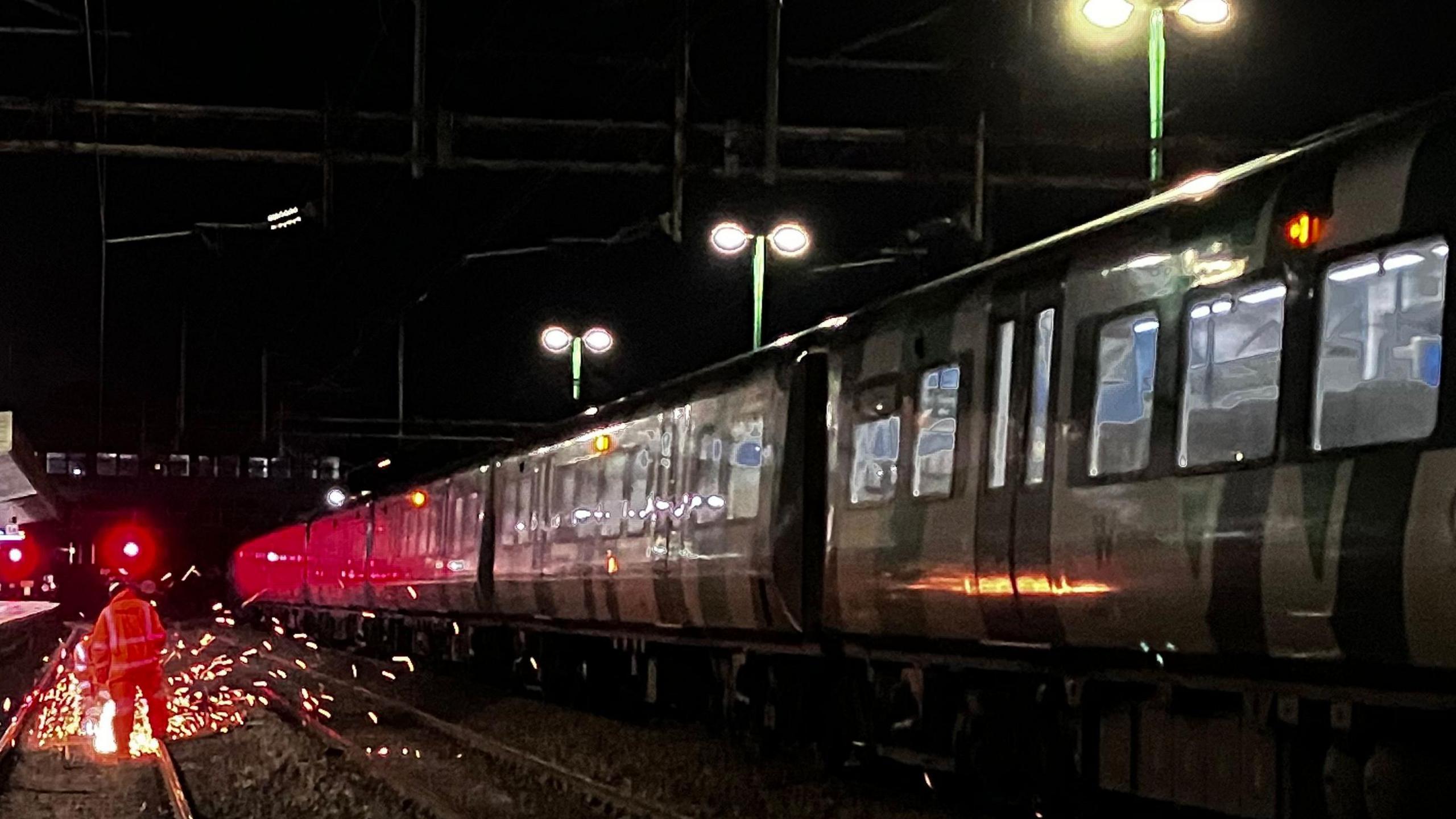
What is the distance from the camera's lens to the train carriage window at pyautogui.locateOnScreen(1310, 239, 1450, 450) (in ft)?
22.1

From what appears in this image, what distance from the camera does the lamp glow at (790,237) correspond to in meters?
19.3

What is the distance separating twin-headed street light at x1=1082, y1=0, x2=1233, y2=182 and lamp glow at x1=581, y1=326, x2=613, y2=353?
43.9 feet

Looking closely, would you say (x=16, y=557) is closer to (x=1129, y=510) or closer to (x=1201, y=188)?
(x=1129, y=510)

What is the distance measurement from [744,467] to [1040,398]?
14.2ft

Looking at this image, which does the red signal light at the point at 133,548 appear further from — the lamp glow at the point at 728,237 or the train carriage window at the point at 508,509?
the lamp glow at the point at 728,237

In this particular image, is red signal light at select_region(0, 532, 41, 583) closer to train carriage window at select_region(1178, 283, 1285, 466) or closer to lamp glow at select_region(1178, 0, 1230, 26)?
lamp glow at select_region(1178, 0, 1230, 26)

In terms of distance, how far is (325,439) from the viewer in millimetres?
45750

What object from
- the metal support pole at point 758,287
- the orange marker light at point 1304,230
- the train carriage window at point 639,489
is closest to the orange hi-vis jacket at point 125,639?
the train carriage window at point 639,489

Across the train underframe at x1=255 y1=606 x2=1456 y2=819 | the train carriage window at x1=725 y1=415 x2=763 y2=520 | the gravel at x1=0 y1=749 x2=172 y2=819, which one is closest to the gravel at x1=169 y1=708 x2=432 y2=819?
the gravel at x1=0 y1=749 x2=172 y2=819

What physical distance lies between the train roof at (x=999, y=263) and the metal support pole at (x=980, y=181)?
2.97 meters

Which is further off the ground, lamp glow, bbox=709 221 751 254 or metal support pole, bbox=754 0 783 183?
metal support pole, bbox=754 0 783 183

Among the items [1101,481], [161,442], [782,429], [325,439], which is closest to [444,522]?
[782,429]

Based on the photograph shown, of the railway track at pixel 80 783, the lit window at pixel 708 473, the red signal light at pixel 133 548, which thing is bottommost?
the railway track at pixel 80 783

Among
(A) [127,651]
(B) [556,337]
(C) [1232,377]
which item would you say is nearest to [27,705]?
(A) [127,651]
